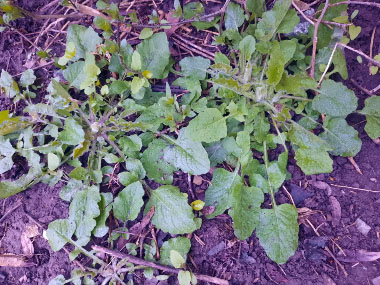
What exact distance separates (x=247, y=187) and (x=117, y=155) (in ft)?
2.04

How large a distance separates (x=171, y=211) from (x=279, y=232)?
1.53 ft

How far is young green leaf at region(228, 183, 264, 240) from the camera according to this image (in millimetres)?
1403

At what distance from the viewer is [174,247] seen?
1.46 meters

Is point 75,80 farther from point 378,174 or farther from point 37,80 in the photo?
point 378,174

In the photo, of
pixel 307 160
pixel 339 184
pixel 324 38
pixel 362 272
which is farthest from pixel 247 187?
pixel 324 38

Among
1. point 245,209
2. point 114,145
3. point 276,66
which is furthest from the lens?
point 114,145

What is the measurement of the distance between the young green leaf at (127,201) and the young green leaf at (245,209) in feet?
1.34

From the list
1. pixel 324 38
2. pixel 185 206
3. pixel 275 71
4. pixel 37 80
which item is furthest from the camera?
pixel 37 80

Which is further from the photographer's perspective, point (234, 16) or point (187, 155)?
point (234, 16)

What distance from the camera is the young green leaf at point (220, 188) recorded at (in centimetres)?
147

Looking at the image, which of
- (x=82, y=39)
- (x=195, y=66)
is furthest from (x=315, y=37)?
(x=82, y=39)

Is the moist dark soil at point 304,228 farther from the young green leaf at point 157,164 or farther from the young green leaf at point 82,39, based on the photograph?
the young green leaf at point 82,39

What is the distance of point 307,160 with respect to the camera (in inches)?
55.8

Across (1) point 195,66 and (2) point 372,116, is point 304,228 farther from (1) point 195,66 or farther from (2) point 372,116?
(1) point 195,66
